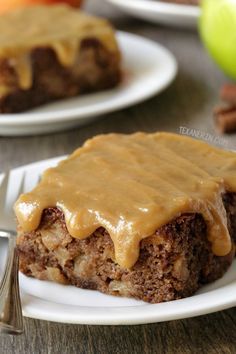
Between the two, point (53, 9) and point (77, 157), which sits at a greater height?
point (77, 157)

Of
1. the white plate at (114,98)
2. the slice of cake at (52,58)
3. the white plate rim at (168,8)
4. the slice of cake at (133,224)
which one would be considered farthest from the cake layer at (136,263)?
the white plate rim at (168,8)

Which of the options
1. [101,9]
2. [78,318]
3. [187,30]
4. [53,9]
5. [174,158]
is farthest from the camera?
[101,9]

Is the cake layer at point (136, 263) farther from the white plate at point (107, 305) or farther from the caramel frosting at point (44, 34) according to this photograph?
the caramel frosting at point (44, 34)

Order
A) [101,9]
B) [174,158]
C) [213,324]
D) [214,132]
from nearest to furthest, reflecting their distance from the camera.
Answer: [213,324] → [174,158] → [214,132] → [101,9]

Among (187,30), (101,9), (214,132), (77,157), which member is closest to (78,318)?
(77,157)

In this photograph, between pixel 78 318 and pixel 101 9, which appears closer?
pixel 78 318

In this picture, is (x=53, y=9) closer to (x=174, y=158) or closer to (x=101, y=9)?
(x=101, y=9)

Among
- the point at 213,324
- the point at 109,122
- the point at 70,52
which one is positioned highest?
the point at 213,324
